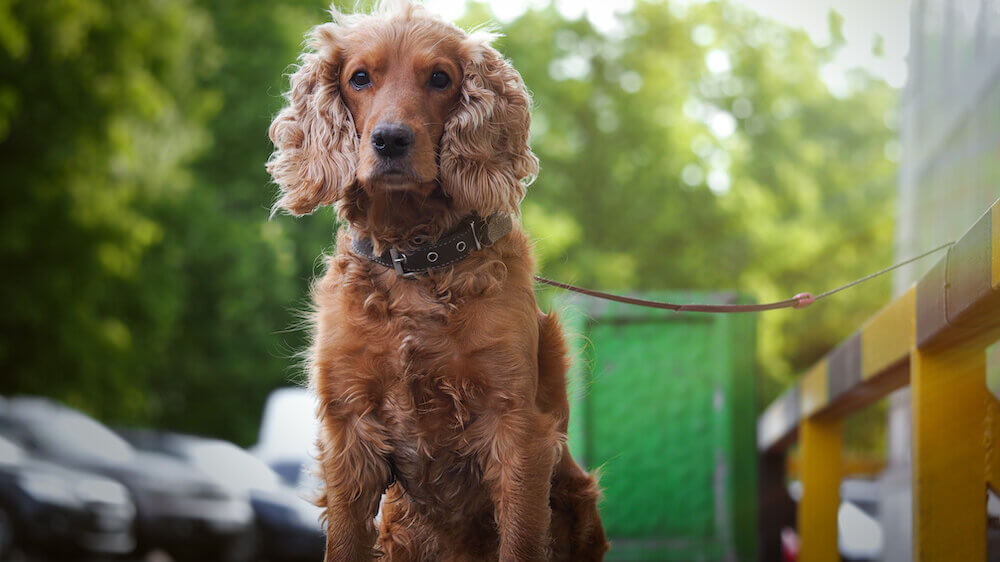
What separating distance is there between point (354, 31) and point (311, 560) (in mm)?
7565

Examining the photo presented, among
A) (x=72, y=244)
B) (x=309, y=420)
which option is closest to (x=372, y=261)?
(x=309, y=420)

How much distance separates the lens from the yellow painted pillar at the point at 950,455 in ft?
6.74

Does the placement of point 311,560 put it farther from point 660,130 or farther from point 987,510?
point 660,130

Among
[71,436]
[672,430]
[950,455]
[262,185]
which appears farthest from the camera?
[262,185]

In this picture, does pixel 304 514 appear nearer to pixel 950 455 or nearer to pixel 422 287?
pixel 422 287

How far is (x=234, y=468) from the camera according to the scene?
871cm

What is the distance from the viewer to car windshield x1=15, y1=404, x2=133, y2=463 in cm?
893

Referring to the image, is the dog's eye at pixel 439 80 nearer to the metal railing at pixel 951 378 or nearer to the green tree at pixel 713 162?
the metal railing at pixel 951 378

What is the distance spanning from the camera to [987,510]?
6.72 feet

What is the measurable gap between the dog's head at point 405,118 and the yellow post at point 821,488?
243 cm

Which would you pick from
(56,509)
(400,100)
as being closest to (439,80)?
(400,100)

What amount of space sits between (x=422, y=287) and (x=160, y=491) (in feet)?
27.0

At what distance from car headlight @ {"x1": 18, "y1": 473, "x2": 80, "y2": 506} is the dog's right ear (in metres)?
6.69

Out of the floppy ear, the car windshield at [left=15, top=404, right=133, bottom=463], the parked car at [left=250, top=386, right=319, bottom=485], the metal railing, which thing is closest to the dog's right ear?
the floppy ear
